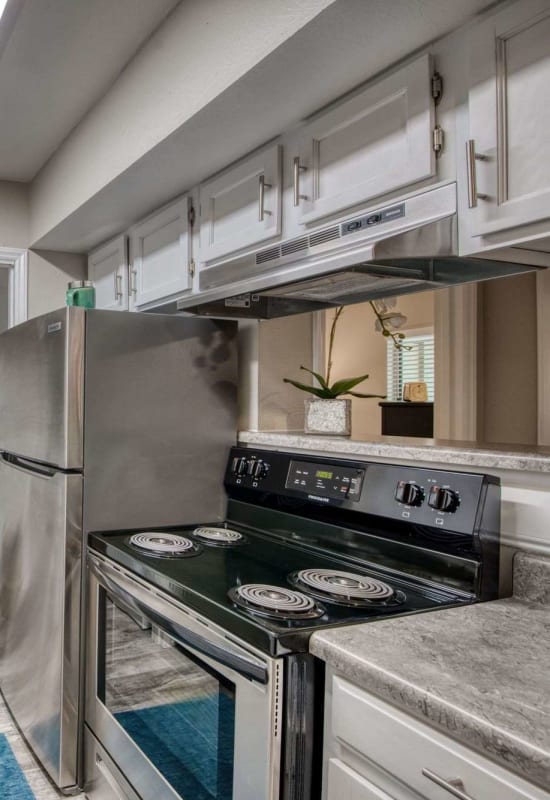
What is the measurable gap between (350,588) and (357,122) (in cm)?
103

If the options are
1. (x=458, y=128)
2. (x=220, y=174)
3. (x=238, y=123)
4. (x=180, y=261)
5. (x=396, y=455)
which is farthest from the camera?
(x=180, y=261)

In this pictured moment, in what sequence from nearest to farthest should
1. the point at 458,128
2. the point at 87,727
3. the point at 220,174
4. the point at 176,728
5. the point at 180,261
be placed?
the point at 458,128 → the point at 176,728 → the point at 87,727 → the point at 220,174 → the point at 180,261

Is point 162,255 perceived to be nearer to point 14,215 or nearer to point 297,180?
point 297,180

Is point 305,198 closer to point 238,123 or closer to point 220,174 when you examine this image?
point 238,123

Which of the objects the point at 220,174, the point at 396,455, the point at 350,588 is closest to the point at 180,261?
the point at 220,174

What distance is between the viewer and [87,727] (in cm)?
196

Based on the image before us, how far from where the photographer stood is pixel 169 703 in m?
1.51

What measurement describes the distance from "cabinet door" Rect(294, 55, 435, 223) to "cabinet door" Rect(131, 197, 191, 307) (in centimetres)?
74

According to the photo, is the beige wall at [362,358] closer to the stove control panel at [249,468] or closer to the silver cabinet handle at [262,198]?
the stove control panel at [249,468]

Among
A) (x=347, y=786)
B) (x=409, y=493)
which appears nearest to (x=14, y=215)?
(x=409, y=493)

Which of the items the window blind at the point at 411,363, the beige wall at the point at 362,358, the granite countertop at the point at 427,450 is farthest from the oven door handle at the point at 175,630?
the window blind at the point at 411,363

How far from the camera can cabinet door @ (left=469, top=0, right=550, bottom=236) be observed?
113 centimetres

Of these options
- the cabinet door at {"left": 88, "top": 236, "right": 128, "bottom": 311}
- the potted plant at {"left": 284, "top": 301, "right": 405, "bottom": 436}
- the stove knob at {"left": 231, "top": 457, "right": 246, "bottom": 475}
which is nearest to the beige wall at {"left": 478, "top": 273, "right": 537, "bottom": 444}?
the potted plant at {"left": 284, "top": 301, "right": 405, "bottom": 436}

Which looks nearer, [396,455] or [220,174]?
[396,455]
